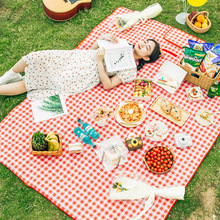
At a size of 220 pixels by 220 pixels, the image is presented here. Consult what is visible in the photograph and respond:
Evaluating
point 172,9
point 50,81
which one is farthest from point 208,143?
point 172,9

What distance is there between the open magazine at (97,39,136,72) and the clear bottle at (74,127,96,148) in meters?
1.29

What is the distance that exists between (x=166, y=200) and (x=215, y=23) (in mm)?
4102

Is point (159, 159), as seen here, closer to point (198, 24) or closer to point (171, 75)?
point (171, 75)

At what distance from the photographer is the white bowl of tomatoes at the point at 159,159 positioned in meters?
4.30

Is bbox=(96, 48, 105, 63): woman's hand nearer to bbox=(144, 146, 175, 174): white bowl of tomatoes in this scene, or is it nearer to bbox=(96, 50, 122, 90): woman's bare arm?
bbox=(96, 50, 122, 90): woman's bare arm

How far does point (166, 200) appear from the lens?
4.20 m

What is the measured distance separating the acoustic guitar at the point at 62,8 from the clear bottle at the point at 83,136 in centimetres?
279

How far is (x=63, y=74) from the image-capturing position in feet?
16.5

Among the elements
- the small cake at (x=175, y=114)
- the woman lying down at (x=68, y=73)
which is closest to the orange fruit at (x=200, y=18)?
the woman lying down at (x=68, y=73)

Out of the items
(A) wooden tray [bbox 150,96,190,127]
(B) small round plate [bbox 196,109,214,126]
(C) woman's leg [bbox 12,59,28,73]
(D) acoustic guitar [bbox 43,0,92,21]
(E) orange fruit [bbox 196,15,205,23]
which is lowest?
(B) small round plate [bbox 196,109,214,126]

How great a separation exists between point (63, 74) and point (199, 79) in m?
2.47

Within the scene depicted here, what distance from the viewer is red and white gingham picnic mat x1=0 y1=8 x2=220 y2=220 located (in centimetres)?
417

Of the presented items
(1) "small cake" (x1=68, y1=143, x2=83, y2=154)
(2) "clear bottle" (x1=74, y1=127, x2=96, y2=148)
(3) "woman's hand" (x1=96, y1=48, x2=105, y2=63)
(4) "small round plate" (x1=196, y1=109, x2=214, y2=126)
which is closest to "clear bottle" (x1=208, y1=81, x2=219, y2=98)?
(4) "small round plate" (x1=196, y1=109, x2=214, y2=126)

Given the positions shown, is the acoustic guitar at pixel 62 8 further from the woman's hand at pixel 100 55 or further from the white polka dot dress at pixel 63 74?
the woman's hand at pixel 100 55
